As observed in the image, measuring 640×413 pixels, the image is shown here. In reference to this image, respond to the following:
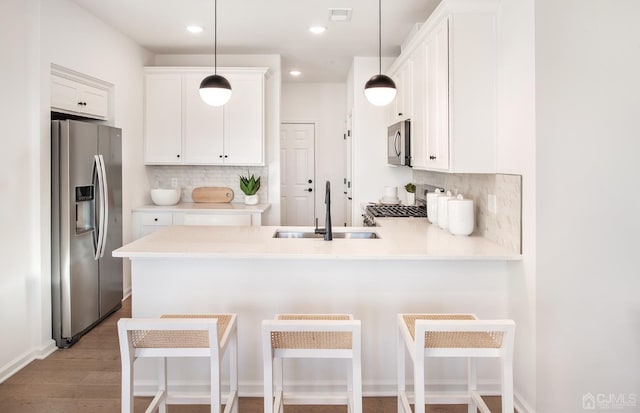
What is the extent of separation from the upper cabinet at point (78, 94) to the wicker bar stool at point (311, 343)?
110 inches

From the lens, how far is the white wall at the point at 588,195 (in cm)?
218

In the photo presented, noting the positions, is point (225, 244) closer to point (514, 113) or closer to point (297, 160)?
point (514, 113)

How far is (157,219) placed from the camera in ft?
15.7

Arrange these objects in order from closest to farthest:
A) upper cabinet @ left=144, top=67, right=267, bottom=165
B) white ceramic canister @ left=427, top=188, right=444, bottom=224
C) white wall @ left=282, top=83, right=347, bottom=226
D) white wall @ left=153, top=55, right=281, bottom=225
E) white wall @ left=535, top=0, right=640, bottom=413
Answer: white wall @ left=535, top=0, right=640, bottom=413 < white ceramic canister @ left=427, top=188, right=444, bottom=224 < upper cabinet @ left=144, top=67, right=267, bottom=165 < white wall @ left=153, top=55, right=281, bottom=225 < white wall @ left=282, top=83, right=347, bottom=226

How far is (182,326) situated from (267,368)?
39 cm

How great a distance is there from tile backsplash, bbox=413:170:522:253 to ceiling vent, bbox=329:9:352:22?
170cm

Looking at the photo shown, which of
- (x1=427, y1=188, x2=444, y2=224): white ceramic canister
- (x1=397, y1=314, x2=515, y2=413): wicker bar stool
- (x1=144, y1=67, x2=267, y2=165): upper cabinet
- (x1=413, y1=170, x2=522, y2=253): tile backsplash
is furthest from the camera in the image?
(x1=144, y1=67, x2=267, y2=165): upper cabinet

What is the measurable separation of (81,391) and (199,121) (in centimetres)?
312

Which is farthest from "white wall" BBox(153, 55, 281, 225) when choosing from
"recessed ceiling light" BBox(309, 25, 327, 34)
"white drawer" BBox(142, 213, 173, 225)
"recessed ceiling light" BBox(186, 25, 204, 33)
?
"white drawer" BBox(142, 213, 173, 225)

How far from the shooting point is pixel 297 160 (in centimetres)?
717

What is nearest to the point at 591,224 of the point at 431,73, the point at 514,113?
the point at 514,113

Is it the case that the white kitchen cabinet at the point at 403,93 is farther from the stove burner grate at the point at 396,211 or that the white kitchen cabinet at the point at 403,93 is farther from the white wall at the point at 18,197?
the white wall at the point at 18,197

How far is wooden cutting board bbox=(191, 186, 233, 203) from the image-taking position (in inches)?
211

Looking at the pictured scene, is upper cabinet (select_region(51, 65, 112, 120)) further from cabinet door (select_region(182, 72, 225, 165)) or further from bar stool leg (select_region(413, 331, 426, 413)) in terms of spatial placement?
bar stool leg (select_region(413, 331, 426, 413))
